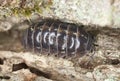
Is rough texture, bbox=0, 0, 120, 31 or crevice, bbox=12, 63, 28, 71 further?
crevice, bbox=12, 63, 28, 71

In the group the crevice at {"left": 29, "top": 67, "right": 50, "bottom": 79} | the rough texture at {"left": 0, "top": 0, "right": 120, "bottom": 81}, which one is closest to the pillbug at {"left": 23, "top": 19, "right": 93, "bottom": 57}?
the rough texture at {"left": 0, "top": 0, "right": 120, "bottom": 81}

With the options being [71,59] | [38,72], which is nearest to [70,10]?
[71,59]

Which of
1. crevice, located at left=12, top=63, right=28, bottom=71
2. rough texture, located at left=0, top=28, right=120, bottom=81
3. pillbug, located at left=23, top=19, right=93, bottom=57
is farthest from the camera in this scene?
pillbug, located at left=23, top=19, right=93, bottom=57

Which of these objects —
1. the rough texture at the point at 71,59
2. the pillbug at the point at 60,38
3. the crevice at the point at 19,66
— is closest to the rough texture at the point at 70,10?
the rough texture at the point at 71,59

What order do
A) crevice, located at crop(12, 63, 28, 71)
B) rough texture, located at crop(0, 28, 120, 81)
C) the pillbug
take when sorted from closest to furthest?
rough texture, located at crop(0, 28, 120, 81)
crevice, located at crop(12, 63, 28, 71)
the pillbug

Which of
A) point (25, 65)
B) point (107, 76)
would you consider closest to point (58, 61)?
point (25, 65)

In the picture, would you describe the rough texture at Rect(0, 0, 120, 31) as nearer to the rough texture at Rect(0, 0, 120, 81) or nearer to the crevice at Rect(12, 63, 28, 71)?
the rough texture at Rect(0, 0, 120, 81)

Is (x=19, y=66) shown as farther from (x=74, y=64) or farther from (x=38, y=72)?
(x=74, y=64)

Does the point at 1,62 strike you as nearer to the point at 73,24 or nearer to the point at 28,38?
the point at 28,38

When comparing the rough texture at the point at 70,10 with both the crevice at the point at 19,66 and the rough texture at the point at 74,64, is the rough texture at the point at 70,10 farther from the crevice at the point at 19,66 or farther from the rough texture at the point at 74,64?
the crevice at the point at 19,66
